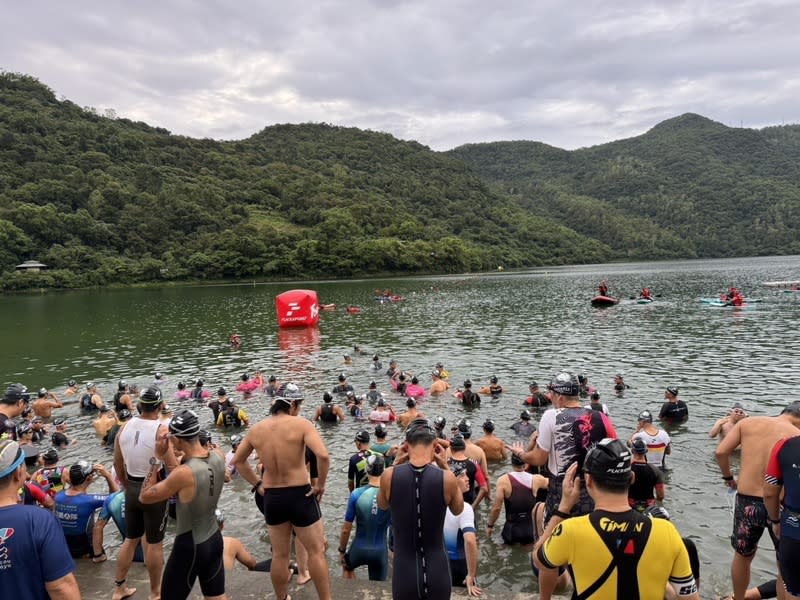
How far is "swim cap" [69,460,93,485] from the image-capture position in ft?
25.0

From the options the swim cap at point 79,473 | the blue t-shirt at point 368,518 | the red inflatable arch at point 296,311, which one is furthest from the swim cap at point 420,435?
the red inflatable arch at point 296,311

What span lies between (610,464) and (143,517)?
590 centimetres

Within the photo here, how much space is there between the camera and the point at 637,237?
195750mm

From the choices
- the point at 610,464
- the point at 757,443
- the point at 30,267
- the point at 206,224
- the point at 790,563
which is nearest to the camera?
the point at 610,464

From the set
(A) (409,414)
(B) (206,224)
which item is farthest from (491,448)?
(B) (206,224)

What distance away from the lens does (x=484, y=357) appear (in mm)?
27859

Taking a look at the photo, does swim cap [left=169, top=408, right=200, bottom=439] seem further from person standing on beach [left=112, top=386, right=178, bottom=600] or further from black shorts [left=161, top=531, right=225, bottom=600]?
person standing on beach [left=112, top=386, right=178, bottom=600]

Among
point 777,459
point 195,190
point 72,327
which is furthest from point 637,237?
point 777,459

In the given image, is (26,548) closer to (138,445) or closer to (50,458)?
(138,445)

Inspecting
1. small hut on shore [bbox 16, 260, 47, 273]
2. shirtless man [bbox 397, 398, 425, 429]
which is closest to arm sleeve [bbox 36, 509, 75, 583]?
Result: shirtless man [bbox 397, 398, 425, 429]

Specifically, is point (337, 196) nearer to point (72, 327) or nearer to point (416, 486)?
point (72, 327)

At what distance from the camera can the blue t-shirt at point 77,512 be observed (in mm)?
7570

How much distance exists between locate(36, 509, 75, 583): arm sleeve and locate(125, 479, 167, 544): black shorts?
2697 mm

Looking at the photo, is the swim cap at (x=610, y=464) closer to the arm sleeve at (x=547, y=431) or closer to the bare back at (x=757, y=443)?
the arm sleeve at (x=547, y=431)
